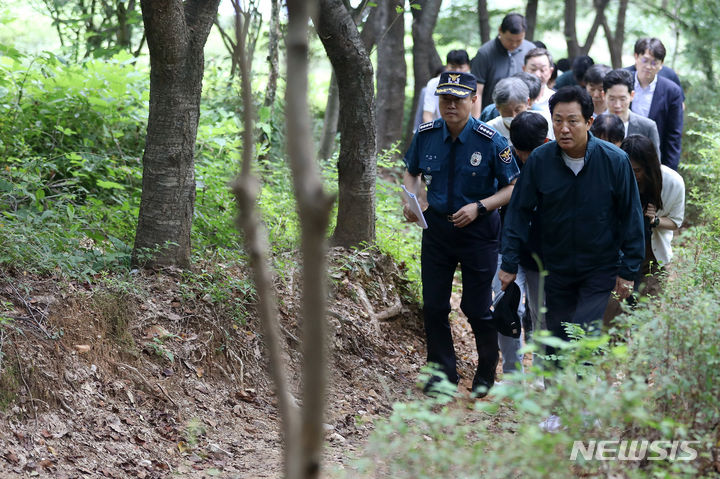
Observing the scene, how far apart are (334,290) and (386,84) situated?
7.32 metres

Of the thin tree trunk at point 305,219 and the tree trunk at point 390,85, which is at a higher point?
the tree trunk at point 390,85

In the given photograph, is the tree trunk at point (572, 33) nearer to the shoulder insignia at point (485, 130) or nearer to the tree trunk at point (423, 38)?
the tree trunk at point (423, 38)

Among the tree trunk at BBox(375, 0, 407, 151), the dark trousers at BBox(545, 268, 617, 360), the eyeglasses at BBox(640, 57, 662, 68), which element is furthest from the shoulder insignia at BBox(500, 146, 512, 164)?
the tree trunk at BBox(375, 0, 407, 151)

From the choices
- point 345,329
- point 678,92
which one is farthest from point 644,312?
point 678,92

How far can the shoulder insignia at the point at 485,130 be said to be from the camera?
18.8 feet

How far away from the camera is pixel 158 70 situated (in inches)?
222

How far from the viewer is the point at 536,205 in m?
5.24

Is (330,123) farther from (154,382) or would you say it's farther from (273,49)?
(154,382)

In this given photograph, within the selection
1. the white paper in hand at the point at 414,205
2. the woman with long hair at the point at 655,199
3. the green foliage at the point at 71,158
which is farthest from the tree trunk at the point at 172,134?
the woman with long hair at the point at 655,199

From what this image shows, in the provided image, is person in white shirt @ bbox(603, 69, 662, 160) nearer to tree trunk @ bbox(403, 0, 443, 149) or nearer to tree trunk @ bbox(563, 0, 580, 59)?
tree trunk @ bbox(403, 0, 443, 149)

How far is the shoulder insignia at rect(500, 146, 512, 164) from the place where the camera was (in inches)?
226

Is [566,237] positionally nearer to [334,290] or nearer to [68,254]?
[334,290]

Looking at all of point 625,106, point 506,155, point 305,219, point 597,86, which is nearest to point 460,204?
point 506,155

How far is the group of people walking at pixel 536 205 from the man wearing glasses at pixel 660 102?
0.98 metres
